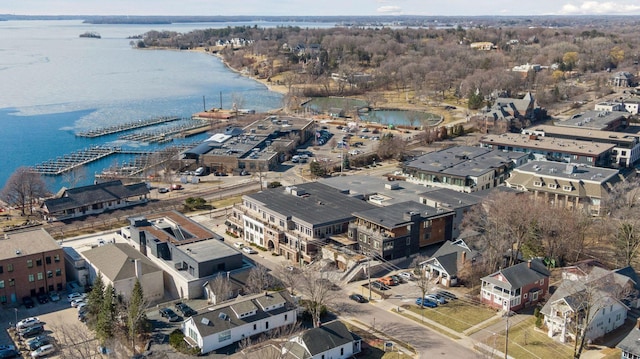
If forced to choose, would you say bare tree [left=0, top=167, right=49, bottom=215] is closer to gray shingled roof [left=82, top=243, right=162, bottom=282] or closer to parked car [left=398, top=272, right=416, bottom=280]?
gray shingled roof [left=82, top=243, right=162, bottom=282]

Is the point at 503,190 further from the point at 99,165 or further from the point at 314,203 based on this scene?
the point at 99,165

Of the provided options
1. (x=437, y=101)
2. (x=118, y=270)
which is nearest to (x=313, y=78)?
(x=437, y=101)

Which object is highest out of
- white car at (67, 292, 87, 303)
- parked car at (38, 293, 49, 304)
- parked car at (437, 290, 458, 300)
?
parked car at (437, 290, 458, 300)

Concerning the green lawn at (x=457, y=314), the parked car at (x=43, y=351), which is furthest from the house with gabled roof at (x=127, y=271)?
the green lawn at (x=457, y=314)

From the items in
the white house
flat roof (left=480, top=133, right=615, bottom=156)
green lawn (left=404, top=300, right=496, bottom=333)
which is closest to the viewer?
the white house

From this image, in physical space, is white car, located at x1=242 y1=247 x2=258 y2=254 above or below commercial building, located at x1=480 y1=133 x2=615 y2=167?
below

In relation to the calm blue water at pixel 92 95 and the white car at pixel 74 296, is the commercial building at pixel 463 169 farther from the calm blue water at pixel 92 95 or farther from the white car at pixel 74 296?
the calm blue water at pixel 92 95

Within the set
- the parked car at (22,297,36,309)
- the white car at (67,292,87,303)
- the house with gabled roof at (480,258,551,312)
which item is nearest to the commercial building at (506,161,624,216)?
the house with gabled roof at (480,258,551,312)
